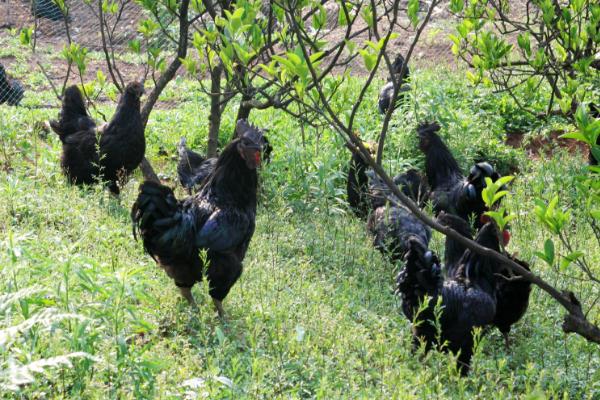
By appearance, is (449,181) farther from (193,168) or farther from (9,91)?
(9,91)

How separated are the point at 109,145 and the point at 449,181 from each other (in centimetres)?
364

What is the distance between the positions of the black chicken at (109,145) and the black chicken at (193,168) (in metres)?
0.47

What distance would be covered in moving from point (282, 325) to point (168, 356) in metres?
0.94

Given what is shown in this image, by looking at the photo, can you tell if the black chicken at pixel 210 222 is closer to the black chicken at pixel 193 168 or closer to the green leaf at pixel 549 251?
the black chicken at pixel 193 168

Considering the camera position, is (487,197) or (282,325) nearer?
(487,197)

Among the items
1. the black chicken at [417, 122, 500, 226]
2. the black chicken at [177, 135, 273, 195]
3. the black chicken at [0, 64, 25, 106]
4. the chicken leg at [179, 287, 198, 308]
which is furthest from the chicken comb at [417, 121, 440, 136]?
the black chicken at [0, 64, 25, 106]

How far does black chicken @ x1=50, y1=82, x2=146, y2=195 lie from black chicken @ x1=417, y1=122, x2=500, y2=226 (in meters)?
3.14

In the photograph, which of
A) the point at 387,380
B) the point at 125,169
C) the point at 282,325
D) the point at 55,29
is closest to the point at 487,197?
the point at 387,380

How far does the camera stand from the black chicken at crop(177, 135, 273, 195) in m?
7.57

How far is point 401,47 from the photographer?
730 inches

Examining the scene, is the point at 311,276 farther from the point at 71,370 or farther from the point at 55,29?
the point at 55,29

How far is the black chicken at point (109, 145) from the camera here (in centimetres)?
758

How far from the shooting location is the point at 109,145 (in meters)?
7.57

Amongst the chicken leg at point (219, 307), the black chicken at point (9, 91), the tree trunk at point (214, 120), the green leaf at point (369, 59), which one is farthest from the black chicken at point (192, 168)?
the black chicken at point (9, 91)
